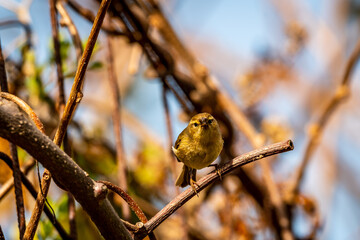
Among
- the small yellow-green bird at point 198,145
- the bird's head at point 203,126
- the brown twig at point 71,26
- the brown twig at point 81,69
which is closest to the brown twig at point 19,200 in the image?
the brown twig at point 81,69

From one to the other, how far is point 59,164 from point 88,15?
115 centimetres

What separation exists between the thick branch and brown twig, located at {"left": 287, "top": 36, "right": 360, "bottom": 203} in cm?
148

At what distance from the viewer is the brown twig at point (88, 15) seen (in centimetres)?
165

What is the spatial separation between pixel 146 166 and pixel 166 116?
0.99 meters

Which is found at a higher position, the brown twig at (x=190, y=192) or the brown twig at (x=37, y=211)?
the brown twig at (x=37, y=211)

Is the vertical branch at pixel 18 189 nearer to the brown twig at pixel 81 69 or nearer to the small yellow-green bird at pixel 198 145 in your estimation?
the brown twig at pixel 81 69

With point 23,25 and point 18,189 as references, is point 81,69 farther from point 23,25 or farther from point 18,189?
point 23,25

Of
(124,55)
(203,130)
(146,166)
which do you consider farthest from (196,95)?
(124,55)

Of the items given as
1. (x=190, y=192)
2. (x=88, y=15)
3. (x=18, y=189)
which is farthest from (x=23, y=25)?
(x=190, y=192)

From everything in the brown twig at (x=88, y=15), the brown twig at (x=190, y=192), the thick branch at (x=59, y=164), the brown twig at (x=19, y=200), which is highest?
the brown twig at (x=88, y=15)

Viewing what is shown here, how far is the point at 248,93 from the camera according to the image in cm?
243

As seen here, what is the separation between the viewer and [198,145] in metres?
1.67

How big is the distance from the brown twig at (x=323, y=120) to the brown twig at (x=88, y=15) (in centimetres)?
103

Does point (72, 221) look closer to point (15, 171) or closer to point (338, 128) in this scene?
point (15, 171)
